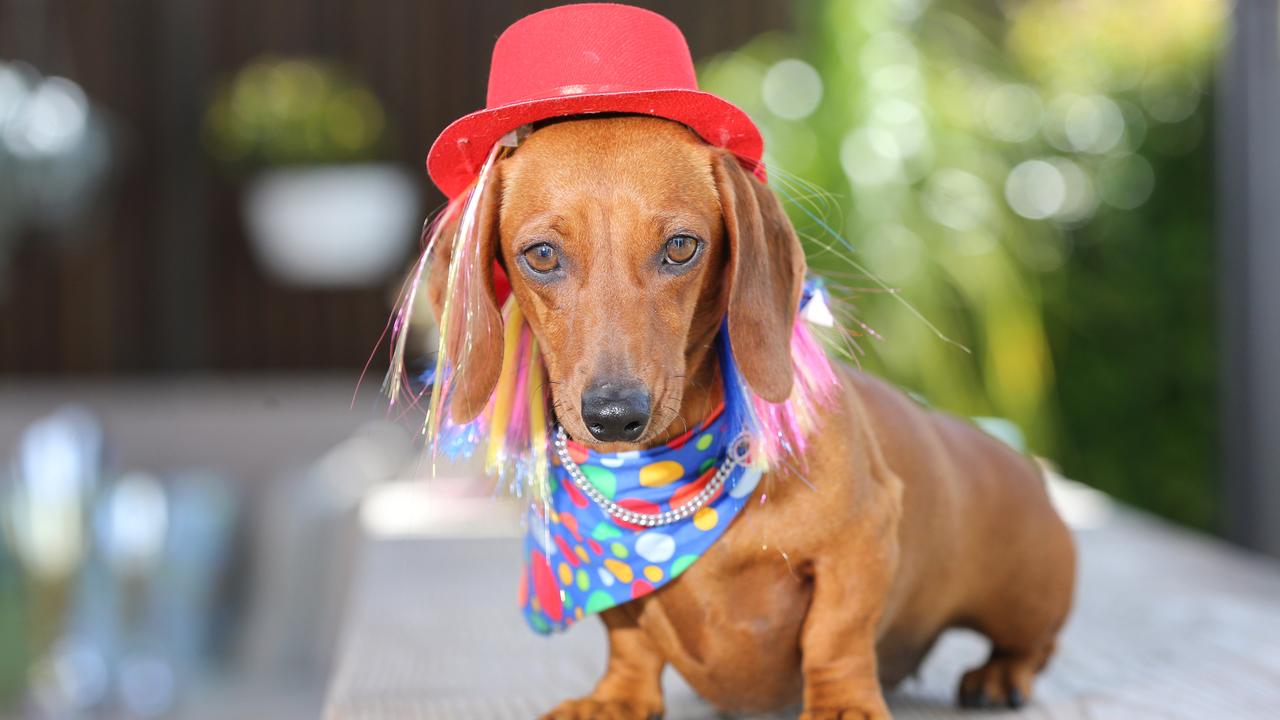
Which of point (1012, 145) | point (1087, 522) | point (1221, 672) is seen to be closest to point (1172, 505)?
point (1012, 145)

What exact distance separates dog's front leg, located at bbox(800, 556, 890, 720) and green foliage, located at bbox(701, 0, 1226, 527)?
2.11 meters

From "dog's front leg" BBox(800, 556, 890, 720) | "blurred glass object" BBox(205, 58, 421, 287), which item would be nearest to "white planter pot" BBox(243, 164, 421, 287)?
"blurred glass object" BBox(205, 58, 421, 287)

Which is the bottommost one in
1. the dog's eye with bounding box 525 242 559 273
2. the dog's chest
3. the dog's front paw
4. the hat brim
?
the dog's front paw

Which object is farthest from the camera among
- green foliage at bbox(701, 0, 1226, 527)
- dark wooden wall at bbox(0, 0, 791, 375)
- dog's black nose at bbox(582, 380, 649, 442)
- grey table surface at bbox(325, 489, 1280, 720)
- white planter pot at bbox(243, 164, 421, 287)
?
dark wooden wall at bbox(0, 0, 791, 375)

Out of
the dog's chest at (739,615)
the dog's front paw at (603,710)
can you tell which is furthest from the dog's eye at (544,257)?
the dog's front paw at (603,710)

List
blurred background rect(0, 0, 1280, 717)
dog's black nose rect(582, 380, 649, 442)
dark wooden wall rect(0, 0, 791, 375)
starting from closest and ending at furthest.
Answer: dog's black nose rect(582, 380, 649, 442), blurred background rect(0, 0, 1280, 717), dark wooden wall rect(0, 0, 791, 375)

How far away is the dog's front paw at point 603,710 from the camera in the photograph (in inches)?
37.6

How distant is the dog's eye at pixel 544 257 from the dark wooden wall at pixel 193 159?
3.85 metres

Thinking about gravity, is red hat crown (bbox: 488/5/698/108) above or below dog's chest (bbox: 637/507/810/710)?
above

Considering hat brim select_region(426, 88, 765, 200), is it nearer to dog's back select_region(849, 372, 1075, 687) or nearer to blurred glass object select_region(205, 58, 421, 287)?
dog's back select_region(849, 372, 1075, 687)

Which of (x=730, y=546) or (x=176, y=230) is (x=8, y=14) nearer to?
(x=176, y=230)

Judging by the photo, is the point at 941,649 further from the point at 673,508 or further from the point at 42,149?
the point at 42,149

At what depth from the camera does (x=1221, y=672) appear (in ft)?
3.84

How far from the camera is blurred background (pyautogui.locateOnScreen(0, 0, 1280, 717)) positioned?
2.74m
